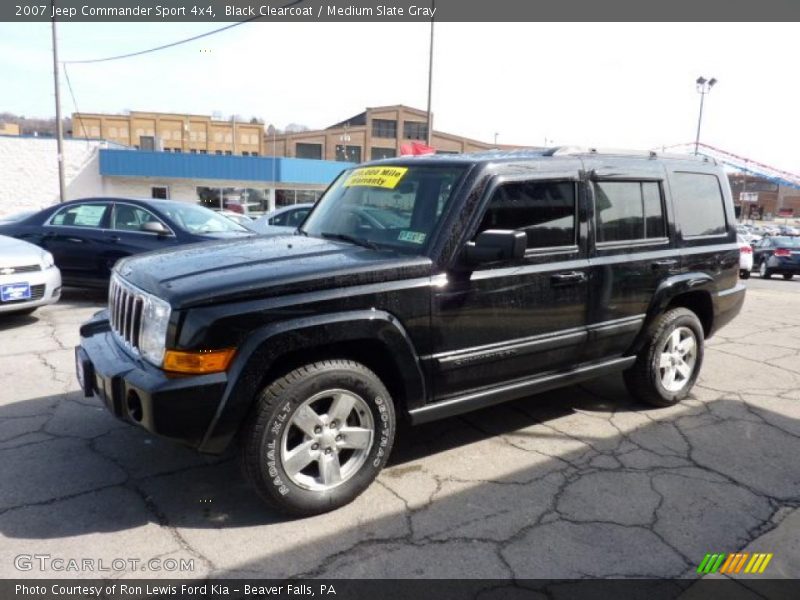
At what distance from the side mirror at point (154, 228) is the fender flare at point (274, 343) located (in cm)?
549

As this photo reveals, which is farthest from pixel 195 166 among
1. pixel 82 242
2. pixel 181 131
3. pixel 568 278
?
pixel 181 131

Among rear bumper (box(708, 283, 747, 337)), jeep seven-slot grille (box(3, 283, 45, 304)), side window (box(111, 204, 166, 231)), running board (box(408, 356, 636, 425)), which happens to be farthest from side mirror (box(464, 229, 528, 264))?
side window (box(111, 204, 166, 231))

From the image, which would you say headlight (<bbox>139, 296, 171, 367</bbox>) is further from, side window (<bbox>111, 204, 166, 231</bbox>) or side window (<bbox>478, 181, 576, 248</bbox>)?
side window (<bbox>111, 204, 166, 231</bbox>)

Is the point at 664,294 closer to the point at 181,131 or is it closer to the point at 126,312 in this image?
the point at 126,312

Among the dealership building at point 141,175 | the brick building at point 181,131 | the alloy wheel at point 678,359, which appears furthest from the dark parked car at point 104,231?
the brick building at point 181,131

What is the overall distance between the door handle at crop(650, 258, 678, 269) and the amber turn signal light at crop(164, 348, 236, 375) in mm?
3085

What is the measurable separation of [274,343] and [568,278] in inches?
77.3

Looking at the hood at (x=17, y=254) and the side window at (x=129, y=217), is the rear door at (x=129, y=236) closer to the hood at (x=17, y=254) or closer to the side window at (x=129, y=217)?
the side window at (x=129, y=217)

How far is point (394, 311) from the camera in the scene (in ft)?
10.3

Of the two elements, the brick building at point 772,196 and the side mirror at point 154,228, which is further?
the brick building at point 772,196

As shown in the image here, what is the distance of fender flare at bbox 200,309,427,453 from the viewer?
2.78m

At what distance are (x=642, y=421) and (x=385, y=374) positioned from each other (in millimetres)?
2277

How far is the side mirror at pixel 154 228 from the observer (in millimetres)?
7656

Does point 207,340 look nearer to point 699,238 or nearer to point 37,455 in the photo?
point 37,455
